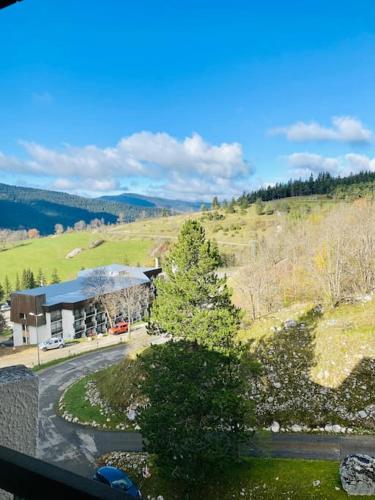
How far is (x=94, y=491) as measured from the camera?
2.95 feet

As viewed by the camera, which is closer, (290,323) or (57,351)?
(290,323)

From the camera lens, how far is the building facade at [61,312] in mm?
45844

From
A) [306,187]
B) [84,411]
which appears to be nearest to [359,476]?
[84,411]

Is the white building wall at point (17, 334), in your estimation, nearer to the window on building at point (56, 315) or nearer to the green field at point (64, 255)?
the window on building at point (56, 315)

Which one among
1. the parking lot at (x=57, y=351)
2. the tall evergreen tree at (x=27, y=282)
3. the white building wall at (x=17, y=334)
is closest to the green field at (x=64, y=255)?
the tall evergreen tree at (x=27, y=282)

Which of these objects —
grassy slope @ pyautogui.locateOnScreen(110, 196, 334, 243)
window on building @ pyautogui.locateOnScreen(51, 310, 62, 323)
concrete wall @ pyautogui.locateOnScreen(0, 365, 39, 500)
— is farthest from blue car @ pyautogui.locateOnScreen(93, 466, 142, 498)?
grassy slope @ pyautogui.locateOnScreen(110, 196, 334, 243)

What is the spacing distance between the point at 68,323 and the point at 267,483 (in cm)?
3838

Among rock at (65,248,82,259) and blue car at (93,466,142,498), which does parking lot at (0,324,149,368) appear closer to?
→ blue car at (93,466,142,498)

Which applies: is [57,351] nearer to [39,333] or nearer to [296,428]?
[39,333]

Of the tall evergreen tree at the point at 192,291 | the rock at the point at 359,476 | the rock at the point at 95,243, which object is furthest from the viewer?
the rock at the point at 95,243

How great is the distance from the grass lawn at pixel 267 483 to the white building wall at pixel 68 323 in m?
34.5

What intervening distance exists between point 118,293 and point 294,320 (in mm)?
28284

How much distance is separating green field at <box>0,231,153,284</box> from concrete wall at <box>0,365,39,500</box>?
240 ft

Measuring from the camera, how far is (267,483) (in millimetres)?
12828
